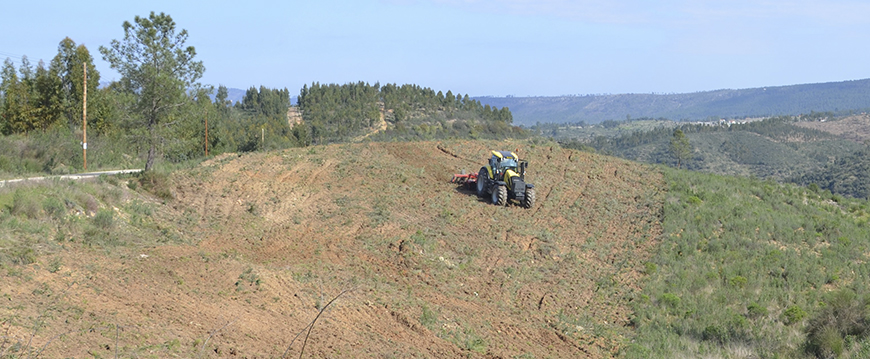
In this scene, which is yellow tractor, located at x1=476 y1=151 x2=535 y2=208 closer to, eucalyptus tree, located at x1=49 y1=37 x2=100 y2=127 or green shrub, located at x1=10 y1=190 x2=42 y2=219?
green shrub, located at x1=10 y1=190 x2=42 y2=219

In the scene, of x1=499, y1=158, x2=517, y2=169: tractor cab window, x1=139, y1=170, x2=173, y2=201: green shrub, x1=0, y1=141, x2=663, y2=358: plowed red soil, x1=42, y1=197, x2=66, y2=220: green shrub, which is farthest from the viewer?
x1=499, y1=158, x2=517, y2=169: tractor cab window

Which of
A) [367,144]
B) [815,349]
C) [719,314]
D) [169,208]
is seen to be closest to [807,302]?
[719,314]

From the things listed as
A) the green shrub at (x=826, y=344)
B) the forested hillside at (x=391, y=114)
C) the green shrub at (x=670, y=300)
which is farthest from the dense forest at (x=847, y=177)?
the green shrub at (x=826, y=344)

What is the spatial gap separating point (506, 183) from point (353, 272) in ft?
30.8

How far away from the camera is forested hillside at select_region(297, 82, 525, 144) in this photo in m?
58.5

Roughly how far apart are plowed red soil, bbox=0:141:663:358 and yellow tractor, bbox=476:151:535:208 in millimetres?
534

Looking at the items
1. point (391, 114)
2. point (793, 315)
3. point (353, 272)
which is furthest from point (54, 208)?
point (391, 114)

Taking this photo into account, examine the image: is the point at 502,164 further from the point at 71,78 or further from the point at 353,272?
the point at 71,78

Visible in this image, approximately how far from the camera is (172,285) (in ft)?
36.4

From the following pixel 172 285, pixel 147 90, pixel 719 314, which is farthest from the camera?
pixel 147 90

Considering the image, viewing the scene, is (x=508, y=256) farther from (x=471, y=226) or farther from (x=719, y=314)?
(x=719, y=314)

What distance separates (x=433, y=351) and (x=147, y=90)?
646 inches

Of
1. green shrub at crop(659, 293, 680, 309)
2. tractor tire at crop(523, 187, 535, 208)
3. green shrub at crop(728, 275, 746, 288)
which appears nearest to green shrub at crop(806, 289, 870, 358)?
green shrub at crop(659, 293, 680, 309)

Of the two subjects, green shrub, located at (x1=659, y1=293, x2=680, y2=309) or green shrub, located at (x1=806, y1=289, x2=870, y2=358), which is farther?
green shrub, located at (x1=659, y1=293, x2=680, y2=309)
